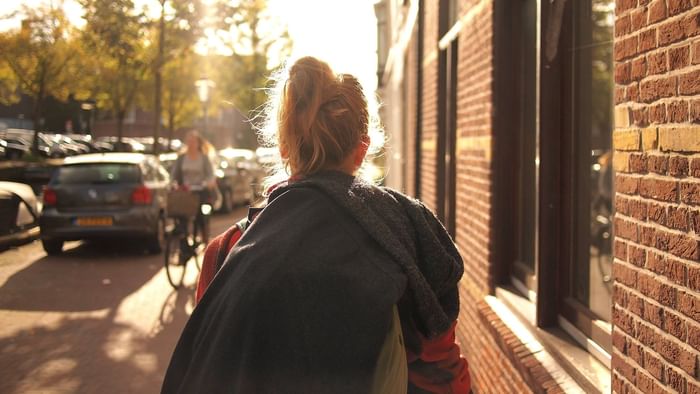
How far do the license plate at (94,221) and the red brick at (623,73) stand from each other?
1019 centimetres

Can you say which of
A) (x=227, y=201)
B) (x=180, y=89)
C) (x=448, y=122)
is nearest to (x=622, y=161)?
(x=448, y=122)

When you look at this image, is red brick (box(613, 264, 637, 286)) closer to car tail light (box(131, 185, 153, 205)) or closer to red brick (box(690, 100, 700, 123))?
red brick (box(690, 100, 700, 123))

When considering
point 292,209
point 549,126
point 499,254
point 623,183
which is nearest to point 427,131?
point 499,254

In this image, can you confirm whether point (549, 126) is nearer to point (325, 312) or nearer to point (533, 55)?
point (533, 55)

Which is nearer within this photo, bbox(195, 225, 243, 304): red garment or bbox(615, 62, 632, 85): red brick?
bbox(195, 225, 243, 304): red garment

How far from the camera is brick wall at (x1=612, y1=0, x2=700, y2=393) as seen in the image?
84.7 inches

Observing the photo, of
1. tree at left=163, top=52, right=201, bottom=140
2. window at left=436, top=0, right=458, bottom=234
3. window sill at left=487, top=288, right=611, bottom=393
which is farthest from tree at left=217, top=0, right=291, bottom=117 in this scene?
window sill at left=487, top=288, right=611, bottom=393

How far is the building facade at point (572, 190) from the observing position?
2.25m

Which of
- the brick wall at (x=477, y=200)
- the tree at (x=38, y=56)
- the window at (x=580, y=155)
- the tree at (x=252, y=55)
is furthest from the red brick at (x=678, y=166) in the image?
the tree at (x=252, y=55)

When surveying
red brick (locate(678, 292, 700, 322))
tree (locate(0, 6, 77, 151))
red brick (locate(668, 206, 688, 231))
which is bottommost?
red brick (locate(678, 292, 700, 322))

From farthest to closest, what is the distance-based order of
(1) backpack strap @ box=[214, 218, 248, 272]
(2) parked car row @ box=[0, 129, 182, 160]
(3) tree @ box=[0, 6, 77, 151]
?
(2) parked car row @ box=[0, 129, 182, 160], (3) tree @ box=[0, 6, 77, 151], (1) backpack strap @ box=[214, 218, 248, 272]

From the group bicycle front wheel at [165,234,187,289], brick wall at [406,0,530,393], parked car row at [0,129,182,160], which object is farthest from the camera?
parked car row at [0,129,182,160]

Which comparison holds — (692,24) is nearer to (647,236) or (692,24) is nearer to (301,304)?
(647,236)

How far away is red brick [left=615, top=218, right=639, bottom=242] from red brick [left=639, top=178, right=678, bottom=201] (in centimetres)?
13
